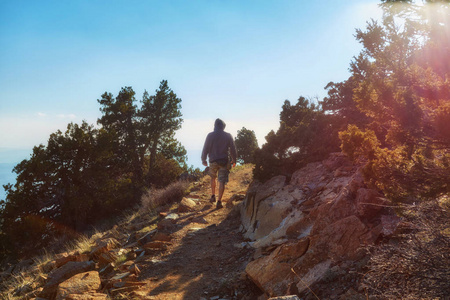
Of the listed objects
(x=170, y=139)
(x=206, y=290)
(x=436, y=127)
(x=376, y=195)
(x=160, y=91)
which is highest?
(x=160, y=91)

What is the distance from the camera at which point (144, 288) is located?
15.9ft

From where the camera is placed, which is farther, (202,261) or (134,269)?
(202,261)

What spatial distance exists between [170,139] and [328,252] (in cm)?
1875

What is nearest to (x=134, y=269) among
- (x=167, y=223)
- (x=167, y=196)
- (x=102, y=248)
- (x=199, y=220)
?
(x=102, y=248)

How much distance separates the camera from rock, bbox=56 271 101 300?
175 inches

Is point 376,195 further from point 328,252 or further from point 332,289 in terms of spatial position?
point 332,289

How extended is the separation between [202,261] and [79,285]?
2.19m

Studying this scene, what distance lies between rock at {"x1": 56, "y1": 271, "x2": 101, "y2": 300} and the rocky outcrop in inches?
97.2

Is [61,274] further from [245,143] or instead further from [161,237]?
[245,143]

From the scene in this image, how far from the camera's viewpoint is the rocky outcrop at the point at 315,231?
378cm

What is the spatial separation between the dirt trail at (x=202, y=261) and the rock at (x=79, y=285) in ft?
2.43

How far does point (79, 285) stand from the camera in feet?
15.3

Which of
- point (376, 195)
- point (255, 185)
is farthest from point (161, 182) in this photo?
point (376, 195)

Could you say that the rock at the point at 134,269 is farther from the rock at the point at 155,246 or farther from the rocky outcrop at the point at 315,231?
the rocky outcrop at the point at 315,231
